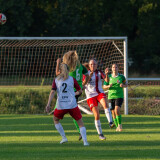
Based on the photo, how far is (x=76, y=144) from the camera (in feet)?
32.3

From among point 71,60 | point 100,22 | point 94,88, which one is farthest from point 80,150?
point 100,22

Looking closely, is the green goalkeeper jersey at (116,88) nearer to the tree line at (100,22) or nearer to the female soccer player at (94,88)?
the female soccer player at (94,88)

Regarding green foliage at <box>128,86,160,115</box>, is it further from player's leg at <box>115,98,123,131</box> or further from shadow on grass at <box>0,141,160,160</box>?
shadow on grass at <box>0,141,160,160</box>

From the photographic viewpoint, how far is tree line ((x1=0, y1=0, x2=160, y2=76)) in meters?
49.5

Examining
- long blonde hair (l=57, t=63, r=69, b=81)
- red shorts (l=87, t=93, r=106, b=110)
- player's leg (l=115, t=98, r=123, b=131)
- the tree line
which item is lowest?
the tree line

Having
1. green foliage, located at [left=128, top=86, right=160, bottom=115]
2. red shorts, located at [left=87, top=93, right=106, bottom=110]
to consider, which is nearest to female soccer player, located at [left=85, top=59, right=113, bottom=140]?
red shorts, located at [left=87, top=93, right=106, bottom=110]

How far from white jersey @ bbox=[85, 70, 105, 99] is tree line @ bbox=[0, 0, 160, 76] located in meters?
36.5

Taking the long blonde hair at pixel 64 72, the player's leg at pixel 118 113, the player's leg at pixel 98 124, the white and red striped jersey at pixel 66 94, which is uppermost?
the long blonde hair at pixel 64 72

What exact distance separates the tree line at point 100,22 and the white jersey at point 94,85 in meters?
36.5

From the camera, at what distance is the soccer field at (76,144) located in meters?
8.38

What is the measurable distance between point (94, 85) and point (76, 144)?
2.26 metres

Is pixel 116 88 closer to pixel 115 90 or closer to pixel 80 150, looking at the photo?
pixel 115 90

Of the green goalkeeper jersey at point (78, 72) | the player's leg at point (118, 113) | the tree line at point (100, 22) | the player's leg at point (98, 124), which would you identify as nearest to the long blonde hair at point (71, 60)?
→ the green goalkeeper jersey at point (78, 72)

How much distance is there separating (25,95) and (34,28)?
1227 inches
